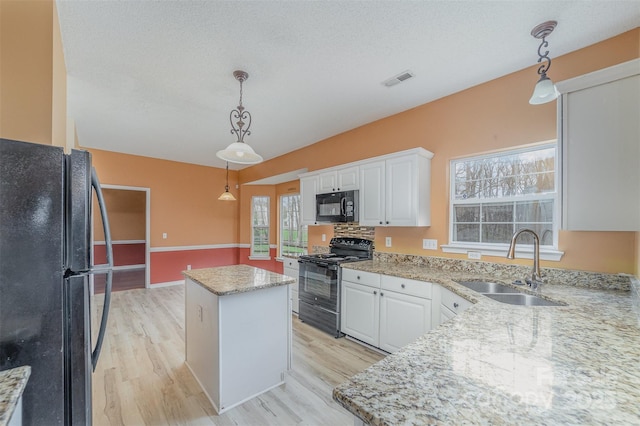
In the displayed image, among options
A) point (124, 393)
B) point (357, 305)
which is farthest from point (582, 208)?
point (124, 393)

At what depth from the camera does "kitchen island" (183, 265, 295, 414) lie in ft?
6.42

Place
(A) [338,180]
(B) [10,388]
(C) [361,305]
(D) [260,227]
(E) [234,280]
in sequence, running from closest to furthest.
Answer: (B) [10,388], (E) [234,280], (C) [361,305], (A) [338,180], (D) [260,227]

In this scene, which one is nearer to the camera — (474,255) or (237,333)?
(237,333)

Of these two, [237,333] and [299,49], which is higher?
[299,49]

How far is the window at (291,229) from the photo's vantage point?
563 centimetres

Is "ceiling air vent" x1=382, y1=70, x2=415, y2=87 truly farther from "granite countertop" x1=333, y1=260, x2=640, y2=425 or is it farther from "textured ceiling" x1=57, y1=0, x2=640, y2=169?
"granite countertop" x1=333, y1=260, x2=640, y2=425

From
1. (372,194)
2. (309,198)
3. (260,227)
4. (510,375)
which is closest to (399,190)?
(372,194)

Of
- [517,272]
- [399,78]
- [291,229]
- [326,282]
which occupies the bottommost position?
[326,282]

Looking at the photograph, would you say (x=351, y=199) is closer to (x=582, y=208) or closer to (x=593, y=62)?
(x=582, y=208)

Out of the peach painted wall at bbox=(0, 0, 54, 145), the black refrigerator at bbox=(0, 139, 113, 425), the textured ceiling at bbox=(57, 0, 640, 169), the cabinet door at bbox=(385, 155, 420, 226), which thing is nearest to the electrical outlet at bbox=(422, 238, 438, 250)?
the cabinet door at bbox=(385, 155, 420, 226)

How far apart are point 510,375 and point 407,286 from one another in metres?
1.71

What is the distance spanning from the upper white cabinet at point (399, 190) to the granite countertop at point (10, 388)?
9.07 ft

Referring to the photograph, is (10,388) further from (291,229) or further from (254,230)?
(254,230)

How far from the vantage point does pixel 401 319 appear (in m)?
2.52
